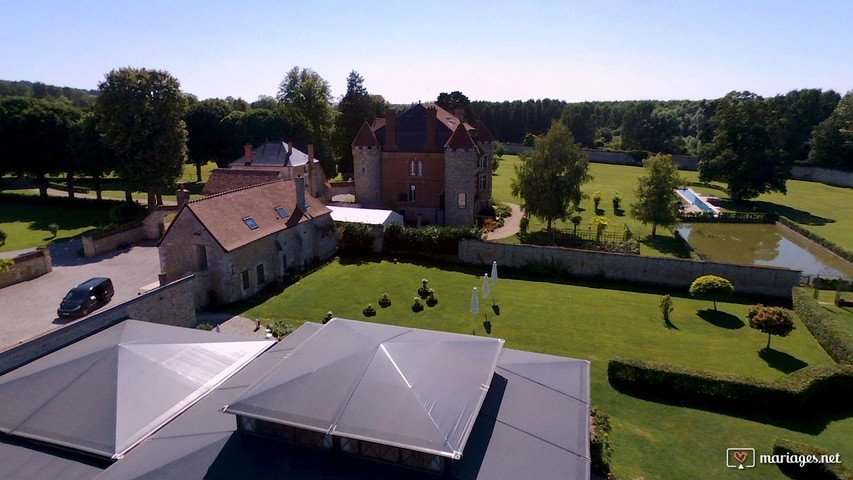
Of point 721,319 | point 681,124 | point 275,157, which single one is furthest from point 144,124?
point 681,124

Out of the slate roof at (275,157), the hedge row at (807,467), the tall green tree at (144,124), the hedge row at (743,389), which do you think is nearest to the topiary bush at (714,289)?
the hedge row at (743,389)

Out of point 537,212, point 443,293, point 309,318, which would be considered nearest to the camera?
point 309,318

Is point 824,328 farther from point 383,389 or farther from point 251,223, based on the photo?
point 251,223

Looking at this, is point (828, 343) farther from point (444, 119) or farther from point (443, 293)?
point (444, 119)

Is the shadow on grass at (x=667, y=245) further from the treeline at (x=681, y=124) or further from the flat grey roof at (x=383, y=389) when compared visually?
the flat grey roof at (x=383, y=389)

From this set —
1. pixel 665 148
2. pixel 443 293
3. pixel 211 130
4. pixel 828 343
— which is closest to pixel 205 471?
pixel 443 293

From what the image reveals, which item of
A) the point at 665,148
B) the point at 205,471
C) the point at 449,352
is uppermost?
the point at 665,148

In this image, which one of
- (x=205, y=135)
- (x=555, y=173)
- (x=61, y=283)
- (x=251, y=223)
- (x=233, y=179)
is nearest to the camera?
(x=251, y=223)
